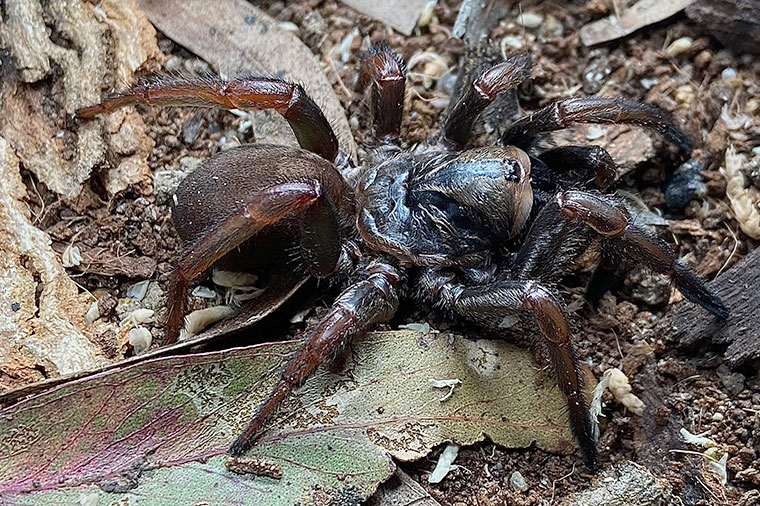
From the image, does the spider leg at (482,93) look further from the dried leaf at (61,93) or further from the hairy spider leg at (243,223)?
the dried leaf at (61,93)

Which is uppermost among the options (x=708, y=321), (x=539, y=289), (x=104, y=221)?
(x=104, y=221)

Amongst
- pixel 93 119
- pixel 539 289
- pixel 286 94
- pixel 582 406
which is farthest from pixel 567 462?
pixel 93 119

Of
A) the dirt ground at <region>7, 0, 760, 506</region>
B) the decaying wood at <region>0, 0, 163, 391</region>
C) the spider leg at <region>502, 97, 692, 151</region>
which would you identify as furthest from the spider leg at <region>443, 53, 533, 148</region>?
the decaying wood at <region>0, 0, 163, 391</region>

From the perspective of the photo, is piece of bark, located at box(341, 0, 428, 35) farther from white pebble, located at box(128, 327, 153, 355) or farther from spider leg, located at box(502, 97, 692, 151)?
white pebble, located at box(128, 327, 153, 355)

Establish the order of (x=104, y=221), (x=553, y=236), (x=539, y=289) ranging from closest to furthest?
1. (x=539, y=289)
2. (x=553, y=236)
3. (x=104, y=221)

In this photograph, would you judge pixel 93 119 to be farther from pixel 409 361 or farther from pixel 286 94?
pixel 409 361

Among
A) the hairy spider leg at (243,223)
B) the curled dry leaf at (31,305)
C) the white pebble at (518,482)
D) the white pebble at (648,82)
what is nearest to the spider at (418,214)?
the hairy spider leg at (243,223)
